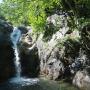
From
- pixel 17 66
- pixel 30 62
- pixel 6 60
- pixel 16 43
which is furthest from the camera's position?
pixel 16 43

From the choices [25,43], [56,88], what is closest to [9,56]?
[25,43]

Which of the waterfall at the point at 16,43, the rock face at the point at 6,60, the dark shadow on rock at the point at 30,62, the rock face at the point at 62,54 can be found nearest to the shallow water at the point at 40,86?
the rock face at the point at 62,54

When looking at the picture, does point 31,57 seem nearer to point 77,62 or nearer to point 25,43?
point 25,43

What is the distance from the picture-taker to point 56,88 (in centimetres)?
2611

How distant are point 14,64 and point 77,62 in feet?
30.6

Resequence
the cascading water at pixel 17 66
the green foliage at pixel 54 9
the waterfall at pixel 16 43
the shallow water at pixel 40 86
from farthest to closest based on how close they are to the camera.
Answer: the waterfall at pixel 16 43 < the cascading water at pixel 17 66 < the shallow water at pixel 40 86 < the green foliage at pixel 54 9

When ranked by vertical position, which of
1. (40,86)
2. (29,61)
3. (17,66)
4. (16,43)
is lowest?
(40,86)

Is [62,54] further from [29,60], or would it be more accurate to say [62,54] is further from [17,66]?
[17,66]

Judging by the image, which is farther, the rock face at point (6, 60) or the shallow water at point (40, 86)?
the rock face at point (6, 60)

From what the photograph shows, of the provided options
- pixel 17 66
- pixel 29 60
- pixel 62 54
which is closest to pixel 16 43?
pixel 29 60

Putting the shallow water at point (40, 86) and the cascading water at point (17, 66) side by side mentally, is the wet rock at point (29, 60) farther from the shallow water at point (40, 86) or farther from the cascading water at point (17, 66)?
the shallow water at point (40, 86)

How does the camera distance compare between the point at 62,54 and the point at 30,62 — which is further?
the point at 30,62

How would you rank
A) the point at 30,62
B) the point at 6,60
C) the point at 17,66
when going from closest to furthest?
the point at 6,60 < the point at 17,66 < the point at 30,62

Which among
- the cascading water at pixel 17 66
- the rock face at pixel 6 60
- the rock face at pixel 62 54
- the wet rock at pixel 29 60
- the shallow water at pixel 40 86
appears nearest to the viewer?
the shallow water at pixel 40 86
